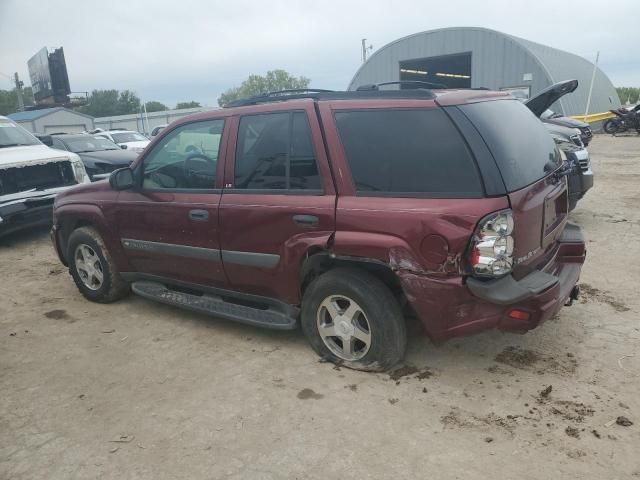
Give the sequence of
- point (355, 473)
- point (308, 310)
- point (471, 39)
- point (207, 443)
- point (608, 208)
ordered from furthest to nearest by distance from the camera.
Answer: point (471, 39), point (608, 208), point (308, 310), point (207, 443), point (355, 473)

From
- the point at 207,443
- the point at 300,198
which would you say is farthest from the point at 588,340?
the point at 207,443

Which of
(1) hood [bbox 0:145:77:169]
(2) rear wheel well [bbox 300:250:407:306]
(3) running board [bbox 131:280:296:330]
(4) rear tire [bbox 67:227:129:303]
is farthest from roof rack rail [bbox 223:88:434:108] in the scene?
(1) hood [bbox 0:145:77:169]

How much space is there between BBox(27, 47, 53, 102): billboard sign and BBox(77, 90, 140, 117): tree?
27.9 m

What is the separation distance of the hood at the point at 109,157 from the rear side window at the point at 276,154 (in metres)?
7.73

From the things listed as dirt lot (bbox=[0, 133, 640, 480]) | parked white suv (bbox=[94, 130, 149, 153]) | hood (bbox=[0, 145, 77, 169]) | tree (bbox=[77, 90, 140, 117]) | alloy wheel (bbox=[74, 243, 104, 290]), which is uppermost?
tree (bbox=[77, 90, 140, 117])

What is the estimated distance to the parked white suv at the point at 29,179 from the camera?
7008 millimetres

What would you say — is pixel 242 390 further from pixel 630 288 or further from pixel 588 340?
pixel 630 288

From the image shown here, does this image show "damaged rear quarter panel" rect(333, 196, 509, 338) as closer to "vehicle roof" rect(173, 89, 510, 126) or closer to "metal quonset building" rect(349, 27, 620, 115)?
"vehicle roof" rect(173, 89, 510, 126)

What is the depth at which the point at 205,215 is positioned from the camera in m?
3.80

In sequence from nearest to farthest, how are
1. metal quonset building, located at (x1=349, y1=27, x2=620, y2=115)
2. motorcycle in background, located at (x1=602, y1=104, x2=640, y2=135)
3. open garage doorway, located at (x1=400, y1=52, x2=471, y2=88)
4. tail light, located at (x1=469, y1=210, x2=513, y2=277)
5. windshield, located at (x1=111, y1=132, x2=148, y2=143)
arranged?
1. tail light, located at (x1=469, y1=210, x2=513, y2=277)
2. windshield, located at (x1=111, y1=132, x2=148, y2=143)
3. motorcycle in background, located at (x1=602, y1=104, x2=640, y2=135)
4. metal quonset building, located at (x1=349, y1=27, x2=620, y2=115)
5. open garage doorway, located at (x1=400, y1=52, x2=471, y2=88)

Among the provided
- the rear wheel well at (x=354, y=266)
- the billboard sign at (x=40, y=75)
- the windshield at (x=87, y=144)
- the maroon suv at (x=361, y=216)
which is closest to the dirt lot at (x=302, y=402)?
the maroon suv at (x=361, y=216)

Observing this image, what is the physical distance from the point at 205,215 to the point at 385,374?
5.77ft

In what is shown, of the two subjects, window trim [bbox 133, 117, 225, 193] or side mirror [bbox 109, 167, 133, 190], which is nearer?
window trim [bbox 133, 117, 225, 193]

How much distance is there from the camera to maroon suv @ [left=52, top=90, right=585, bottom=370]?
9.27ft
